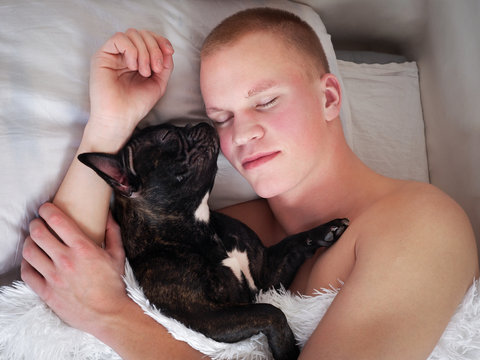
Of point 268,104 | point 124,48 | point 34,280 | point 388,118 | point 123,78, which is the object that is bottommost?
point 388,118

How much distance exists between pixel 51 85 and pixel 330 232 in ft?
4.01

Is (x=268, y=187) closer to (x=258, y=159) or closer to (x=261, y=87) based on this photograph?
(x=258, y=159)

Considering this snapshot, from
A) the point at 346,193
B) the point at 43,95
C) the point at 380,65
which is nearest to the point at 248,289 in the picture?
the point at 346,193

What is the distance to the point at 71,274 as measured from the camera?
4.81 feet

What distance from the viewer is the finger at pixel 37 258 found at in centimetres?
149

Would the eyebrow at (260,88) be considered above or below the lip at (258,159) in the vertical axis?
above

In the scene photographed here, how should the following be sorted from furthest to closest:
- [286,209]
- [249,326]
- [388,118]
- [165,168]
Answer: [388,118] < [286,209] < [165,168] < [249,326]

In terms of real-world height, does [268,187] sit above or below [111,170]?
below

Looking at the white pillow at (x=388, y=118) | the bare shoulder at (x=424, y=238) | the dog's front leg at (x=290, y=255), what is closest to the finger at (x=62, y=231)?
the dog's front leg at (x=290, y=255)

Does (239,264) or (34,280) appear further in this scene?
(239,264)

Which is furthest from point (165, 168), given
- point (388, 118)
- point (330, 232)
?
point (388, 118)

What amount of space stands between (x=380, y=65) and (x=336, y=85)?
2.95 ft

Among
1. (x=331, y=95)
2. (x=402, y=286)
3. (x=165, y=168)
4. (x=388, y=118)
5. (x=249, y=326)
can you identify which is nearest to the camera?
(x=402, y=286)

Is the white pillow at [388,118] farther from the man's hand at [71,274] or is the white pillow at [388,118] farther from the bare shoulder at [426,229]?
the man's hand at [71,274]
